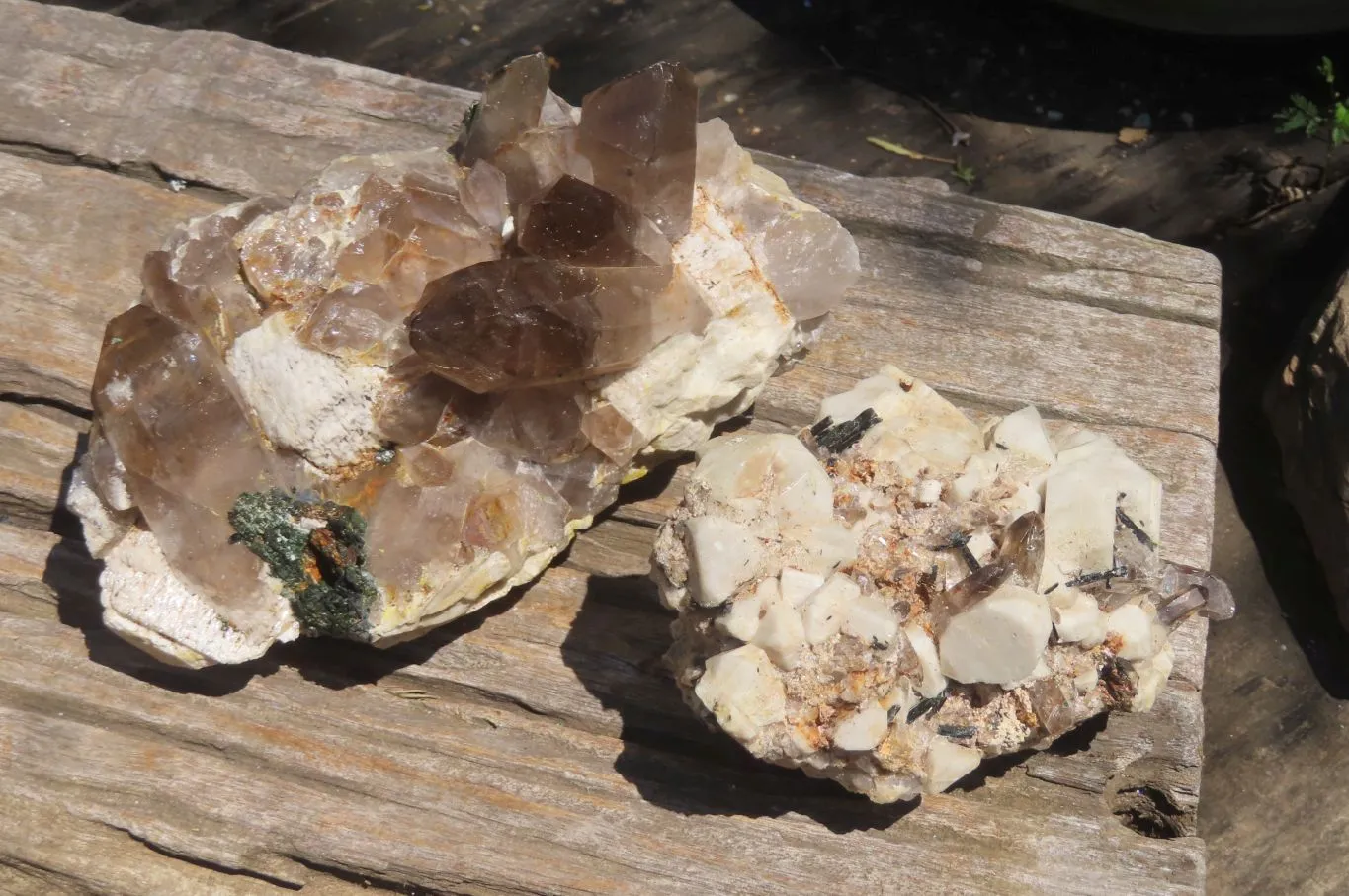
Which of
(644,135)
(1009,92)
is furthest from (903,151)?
(644,135)

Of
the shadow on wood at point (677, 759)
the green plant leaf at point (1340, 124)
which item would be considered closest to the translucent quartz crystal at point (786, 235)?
the shadow on wood at point (677, 759)

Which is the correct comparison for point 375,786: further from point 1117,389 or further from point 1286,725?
point 1286,725

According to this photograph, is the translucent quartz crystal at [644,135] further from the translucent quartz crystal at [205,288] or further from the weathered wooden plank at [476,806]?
the weathered wooden plank at [476,806]

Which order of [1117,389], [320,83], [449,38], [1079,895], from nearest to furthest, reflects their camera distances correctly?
[1079,895]
[1117,389]
[320,83]
[449,38]

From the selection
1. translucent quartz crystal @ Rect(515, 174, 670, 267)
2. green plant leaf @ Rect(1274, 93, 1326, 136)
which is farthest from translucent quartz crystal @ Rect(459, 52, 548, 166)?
A: green plant leaf @ Rect(1274, 93, 1326, 136)

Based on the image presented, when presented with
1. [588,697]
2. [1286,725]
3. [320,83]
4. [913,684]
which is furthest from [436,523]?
[1286,725]

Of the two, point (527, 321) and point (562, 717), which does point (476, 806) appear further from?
point (527, 321)

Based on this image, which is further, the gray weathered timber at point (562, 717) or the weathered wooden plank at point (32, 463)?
the weathered wooden plank at point (32, 463)
